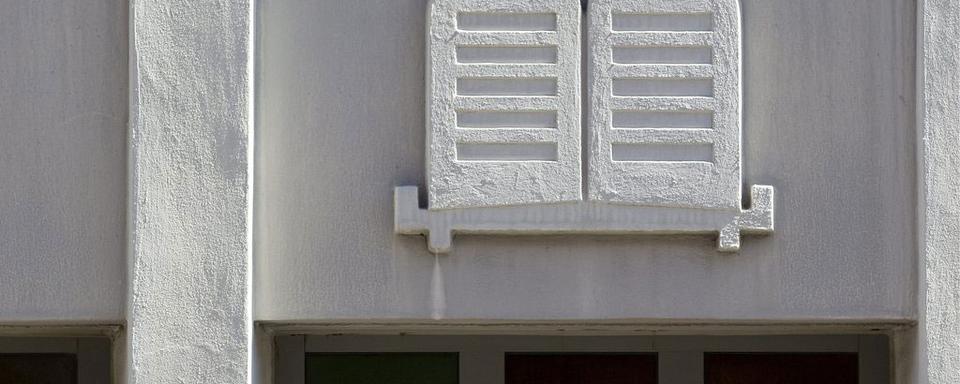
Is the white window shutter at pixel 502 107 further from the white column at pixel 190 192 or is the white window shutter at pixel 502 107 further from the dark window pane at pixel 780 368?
the dark window pane at pixel 780 368

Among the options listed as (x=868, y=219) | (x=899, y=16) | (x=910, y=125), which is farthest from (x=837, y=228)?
(x=899, y=16)

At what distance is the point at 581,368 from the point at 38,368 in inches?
106

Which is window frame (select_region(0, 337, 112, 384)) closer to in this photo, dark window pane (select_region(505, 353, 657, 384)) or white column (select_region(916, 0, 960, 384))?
dark window pane (select_region(505, 353, 657, 384))

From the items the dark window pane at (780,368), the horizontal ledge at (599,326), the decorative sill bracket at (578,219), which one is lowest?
the dark window pane at (780,368)

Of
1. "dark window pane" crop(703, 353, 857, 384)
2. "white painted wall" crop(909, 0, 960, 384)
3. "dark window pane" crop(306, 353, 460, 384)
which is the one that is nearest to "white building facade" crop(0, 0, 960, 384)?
"white painted wall" crop(909, 0, 960, 384)

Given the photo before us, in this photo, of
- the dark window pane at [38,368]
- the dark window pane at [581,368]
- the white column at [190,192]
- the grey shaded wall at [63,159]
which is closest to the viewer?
the white column at [190,192]

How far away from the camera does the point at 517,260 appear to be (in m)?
6.08

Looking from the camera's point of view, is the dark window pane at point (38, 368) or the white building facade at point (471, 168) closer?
the white building facade at point (471, 168)

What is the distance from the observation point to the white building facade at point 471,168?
235 inches

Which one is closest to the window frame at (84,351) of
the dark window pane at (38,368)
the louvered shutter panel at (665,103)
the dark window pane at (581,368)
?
the dark window pane at (38,368)

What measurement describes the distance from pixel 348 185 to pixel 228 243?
553mm

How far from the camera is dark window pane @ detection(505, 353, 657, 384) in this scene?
7.31 m

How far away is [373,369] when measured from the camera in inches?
283

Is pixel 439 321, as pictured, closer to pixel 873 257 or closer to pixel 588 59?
pixel 588 59
